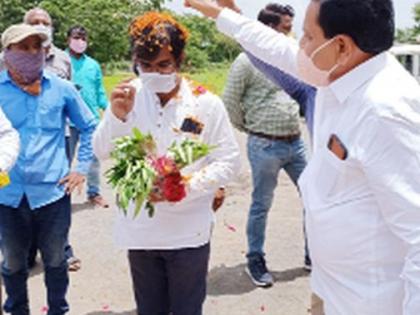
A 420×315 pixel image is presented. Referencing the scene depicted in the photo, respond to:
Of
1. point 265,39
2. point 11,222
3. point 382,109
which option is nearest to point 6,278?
point 11,222

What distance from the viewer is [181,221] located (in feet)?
10.1

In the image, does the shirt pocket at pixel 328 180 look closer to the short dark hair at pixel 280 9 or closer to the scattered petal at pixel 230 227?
the short dark hair at pixel 280 9

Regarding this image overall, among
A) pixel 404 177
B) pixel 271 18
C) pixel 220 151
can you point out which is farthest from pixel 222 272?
pixel 404 177

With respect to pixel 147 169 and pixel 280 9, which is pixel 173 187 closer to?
pixel 147 169

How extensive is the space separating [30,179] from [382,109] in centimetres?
256

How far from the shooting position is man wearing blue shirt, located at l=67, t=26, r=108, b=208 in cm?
689

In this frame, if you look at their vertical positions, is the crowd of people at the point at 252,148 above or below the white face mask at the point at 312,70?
below

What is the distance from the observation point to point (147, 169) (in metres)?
2.84

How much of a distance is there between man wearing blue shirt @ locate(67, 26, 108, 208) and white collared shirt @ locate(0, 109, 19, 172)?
10.8 ft

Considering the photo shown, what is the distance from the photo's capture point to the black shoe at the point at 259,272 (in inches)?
192

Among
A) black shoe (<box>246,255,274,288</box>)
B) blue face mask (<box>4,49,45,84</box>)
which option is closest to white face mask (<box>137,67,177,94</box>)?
blue face mask (<box>4,49,45,84</box>)

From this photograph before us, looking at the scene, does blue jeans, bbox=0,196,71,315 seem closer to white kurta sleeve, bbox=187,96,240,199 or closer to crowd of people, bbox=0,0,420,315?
crowd of people, bbox=0,0,420,315

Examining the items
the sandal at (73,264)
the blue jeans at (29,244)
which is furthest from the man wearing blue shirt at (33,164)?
the sandal at (73,264)

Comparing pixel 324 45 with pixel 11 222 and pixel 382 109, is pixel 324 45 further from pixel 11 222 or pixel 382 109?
pixel 11 222
